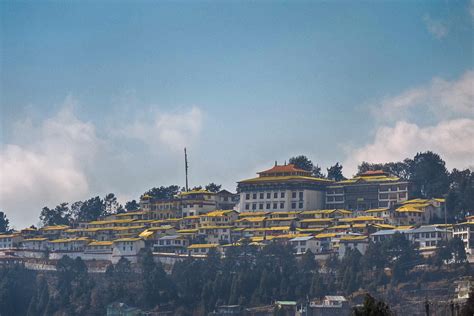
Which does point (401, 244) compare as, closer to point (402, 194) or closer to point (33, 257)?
point (402, 194)

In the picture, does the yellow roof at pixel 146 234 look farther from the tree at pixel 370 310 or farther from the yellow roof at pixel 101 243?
the tree at pixel 370 310

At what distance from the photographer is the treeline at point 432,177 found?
442 feet

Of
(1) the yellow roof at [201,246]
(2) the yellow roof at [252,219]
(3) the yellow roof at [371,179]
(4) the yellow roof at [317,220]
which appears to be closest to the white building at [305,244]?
(4) the yellow roof at [317,220]

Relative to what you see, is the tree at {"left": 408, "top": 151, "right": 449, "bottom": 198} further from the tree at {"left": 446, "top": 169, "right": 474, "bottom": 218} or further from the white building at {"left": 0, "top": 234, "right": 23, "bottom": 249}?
the white building at {"left": 0, "top": 234, "right": 23, "bottom": 249}

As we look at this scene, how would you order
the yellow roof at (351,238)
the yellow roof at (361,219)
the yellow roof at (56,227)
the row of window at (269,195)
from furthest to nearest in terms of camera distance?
1. the yellow roof at (56,227)
2. the row of window at (269,195)
3. the yellow roof at (361,219)
4. the yellow roof at (351,238)

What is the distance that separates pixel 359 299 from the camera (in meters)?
119

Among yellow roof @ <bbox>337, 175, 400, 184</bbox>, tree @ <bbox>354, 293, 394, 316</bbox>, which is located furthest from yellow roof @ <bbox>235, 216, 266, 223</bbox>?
tree @ <bbox>354, 293, 394, 316</bbox>

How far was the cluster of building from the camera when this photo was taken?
133 meters

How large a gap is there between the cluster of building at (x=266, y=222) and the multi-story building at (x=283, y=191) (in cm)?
10

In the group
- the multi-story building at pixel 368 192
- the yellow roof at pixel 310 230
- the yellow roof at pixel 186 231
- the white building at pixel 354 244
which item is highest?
the multi-story building at pixel 368 192

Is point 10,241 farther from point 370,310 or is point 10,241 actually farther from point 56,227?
point 370,310

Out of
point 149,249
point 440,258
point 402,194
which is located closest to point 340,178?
point 402,194

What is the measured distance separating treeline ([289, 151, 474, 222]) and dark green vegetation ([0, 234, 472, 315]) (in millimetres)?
11801

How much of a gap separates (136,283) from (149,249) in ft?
17.0
